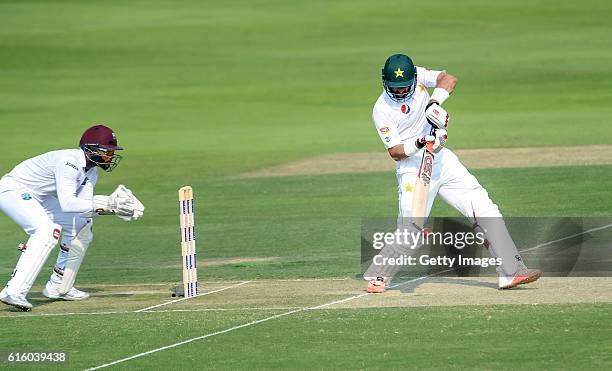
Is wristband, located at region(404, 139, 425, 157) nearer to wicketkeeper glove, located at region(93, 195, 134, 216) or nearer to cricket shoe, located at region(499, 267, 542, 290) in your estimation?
cricket shoe, located at region(499, 267, 542, 290)

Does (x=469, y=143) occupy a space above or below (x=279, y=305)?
above

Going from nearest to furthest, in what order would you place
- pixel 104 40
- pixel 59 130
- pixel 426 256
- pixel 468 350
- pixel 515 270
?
pixel 468 350, pixel 515 270, pixel 426 256, pixel 59 130, pixel 104 40

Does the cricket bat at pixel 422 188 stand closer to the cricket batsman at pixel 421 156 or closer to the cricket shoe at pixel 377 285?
the cricket batsman at pixel 421 156

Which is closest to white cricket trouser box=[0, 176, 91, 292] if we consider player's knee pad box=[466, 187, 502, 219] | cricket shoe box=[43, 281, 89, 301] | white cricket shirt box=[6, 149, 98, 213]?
white cricket shirt box=[6, 149, 98, 213]

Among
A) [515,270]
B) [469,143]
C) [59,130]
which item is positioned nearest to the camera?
[515,270]

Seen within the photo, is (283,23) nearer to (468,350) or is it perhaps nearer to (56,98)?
(56,98)

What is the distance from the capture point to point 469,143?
3403 cm

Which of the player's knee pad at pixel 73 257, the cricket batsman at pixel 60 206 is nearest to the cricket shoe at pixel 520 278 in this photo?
the cricket batsman at pixel 60 206

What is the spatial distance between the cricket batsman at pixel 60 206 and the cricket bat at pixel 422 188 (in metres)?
3.03

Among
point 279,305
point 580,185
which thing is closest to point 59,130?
point 580,185

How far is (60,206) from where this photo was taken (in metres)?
14.8

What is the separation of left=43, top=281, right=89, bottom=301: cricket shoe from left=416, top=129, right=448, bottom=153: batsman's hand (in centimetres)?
451

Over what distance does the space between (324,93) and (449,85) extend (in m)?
33.4

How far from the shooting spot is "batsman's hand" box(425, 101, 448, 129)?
44.9 feet
